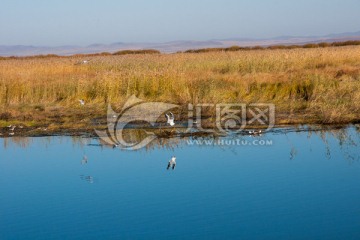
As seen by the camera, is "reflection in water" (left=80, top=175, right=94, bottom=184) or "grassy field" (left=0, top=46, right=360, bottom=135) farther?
"grassy field" (left=0, top=46, right=360, bottom=135)

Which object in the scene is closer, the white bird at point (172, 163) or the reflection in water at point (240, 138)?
the white bird at point (172, 163)

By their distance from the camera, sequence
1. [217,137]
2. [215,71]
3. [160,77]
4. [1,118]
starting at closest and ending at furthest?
[217,137] → [1,118] → [160,77] → [215,71]

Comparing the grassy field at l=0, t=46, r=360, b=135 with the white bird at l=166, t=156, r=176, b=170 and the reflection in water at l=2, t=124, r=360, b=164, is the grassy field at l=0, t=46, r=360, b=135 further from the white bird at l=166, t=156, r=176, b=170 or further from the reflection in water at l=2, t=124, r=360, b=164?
the white bird at l=166, t=156, r=176, b=170

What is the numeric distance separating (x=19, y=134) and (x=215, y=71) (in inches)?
→ 328

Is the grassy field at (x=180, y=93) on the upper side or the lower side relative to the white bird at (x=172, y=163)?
upper

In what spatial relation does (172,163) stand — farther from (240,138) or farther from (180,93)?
(180,93)

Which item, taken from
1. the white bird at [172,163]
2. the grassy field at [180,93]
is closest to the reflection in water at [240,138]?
the grassy field at [180,93]

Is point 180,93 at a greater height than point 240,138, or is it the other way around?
point 180,93

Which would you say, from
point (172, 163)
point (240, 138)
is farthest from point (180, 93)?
point (172, 163)

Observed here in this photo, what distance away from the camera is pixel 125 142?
1184 centimetres

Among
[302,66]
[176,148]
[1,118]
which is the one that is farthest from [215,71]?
[176,148]

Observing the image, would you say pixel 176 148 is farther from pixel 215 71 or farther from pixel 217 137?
pixel 215 71

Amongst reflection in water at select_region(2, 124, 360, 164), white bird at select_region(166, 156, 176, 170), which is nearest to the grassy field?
reflection in water at select_region(2, 124, 360, 164)

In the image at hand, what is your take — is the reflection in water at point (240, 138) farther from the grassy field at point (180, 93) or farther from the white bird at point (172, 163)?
the white bird at point (172, 163)
